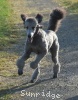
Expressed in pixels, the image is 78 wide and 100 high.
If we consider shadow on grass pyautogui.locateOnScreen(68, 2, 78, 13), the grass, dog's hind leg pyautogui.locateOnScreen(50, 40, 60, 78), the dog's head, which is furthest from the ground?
shadow on grass pyautogui.locateOnScreen(68, 2, 78, 13)

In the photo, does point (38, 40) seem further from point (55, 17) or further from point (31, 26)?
point (55, 17)

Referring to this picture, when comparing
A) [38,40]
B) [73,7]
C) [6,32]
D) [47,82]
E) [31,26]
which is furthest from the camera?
[73,7]

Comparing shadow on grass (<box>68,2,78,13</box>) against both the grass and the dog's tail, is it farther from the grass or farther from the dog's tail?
the dog's tail

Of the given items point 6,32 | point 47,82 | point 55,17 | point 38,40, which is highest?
point 55,17

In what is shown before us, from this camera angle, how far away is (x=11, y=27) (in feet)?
54.8

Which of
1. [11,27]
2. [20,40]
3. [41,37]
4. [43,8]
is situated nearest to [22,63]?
[41,37]

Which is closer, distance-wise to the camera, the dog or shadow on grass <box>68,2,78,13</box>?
the dog

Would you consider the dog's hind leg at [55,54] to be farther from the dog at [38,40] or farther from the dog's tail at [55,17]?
the dog's tail at [55,17]

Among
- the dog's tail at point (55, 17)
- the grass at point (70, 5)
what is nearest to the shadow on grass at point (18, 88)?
the dog's tail at point (55, 17)

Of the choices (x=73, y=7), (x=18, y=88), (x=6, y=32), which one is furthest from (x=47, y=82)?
(x=73, y=7)

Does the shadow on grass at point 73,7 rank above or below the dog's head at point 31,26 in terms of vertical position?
below

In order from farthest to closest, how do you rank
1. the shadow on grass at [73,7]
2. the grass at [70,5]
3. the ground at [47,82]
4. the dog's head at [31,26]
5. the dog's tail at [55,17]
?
the shadow on grass at [73,7] < the grass at [70,5] < the dog's tail at [55,17] < the ground at [47,82] < the dog's head at [31,26]

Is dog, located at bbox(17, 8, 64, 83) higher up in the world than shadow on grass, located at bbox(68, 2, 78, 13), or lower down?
higher up

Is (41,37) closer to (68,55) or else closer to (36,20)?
(36,20)
